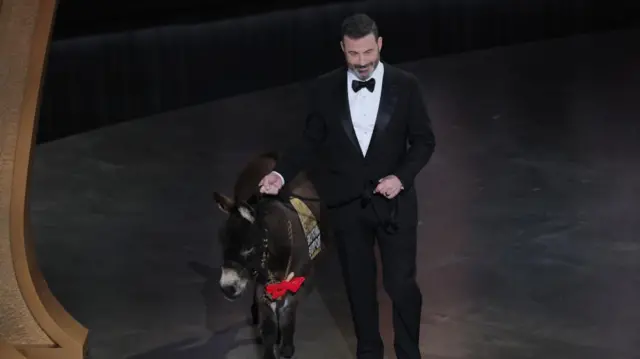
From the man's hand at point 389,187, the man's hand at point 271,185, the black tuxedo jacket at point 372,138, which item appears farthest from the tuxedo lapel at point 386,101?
the man's hand at point 271,185

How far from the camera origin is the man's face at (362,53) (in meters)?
3.24

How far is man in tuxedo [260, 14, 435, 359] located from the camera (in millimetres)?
3381

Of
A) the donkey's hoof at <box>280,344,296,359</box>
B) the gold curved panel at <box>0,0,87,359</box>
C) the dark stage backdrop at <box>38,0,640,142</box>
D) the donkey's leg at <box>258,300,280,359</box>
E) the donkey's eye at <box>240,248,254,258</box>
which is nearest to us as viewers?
the gold curved panel at <box>0,0,87,359</box>

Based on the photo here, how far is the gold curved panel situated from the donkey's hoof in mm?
957

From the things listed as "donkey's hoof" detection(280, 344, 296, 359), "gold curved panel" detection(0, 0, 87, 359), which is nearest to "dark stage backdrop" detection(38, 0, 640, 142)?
"donkey's hoof" detection(280, 344, 296, 359)

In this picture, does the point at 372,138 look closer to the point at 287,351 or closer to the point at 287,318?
the point at 287,318

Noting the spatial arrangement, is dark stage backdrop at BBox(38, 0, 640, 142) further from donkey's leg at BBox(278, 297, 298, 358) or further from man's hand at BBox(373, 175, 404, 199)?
man's hand at BBox(373, 175, 404, 199)

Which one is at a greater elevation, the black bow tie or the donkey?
the black bow tie

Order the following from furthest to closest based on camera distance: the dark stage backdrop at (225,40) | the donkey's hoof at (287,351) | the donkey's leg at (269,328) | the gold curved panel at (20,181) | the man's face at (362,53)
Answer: the dark stage backdrop at (225,40)
the donkey's hoof at (287,351)
the donkey's leg at (269,328)
the man's face at (362,53)
the gold curved panel at (20,181)

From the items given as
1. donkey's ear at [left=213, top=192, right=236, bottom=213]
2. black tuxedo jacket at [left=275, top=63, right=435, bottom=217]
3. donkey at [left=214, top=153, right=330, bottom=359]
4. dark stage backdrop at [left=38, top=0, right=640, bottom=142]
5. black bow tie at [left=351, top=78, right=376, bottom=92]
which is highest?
black bow tie at [left=351, top=78, right=376, bottom=92]

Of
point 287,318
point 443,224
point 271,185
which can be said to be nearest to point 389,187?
point 271,185

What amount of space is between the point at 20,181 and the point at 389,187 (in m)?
1.02

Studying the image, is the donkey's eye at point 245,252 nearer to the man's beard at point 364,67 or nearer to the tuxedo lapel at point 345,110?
the tuxedo lapel at point 345,110

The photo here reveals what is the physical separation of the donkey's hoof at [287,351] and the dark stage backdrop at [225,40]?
11.8 feet
